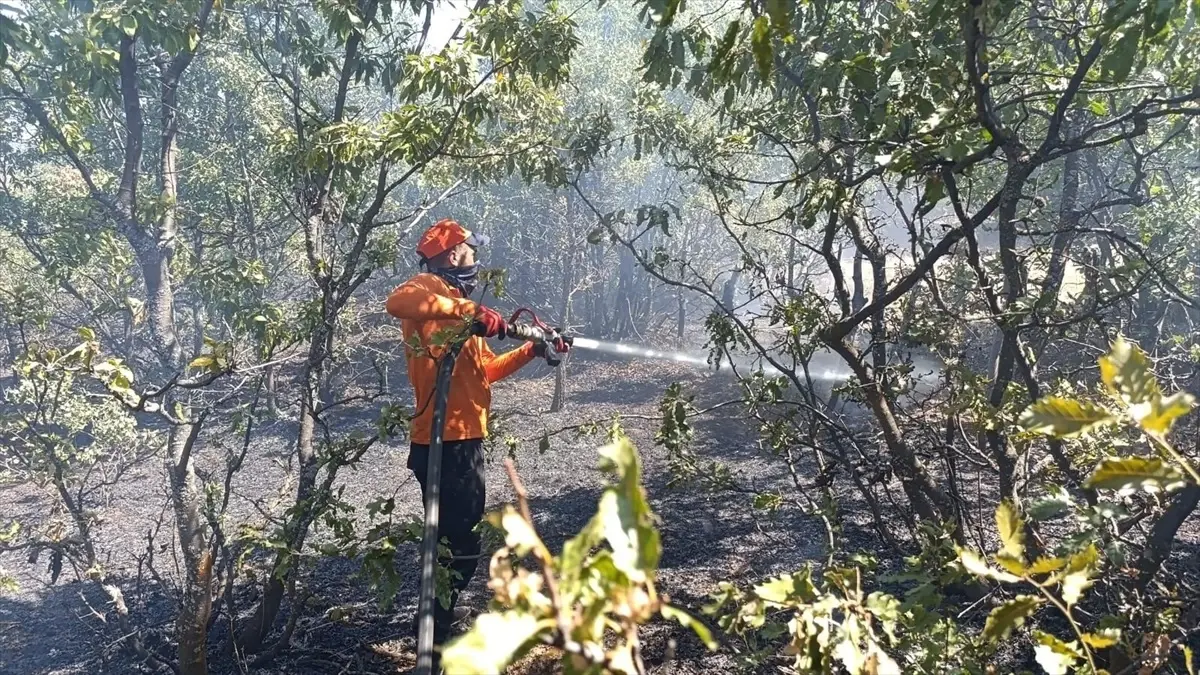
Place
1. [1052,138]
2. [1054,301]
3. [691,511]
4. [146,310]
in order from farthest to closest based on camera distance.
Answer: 1. [146,310]
2. [691,511]
3. [1054,301]
4. [1052,138]

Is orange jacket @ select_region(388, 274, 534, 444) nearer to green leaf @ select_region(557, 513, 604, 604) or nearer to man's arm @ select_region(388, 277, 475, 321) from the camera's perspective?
man's arm @ select_region(388, 277, 475, 321)

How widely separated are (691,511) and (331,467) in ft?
9.48

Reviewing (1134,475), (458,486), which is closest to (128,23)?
(458,486)

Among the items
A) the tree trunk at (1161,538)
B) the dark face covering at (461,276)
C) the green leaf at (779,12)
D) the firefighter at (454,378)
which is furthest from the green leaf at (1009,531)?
the dark face covering at (461,276)

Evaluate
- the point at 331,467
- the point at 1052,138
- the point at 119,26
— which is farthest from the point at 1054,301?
the point at 119,26

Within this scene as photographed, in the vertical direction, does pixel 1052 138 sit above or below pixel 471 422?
above

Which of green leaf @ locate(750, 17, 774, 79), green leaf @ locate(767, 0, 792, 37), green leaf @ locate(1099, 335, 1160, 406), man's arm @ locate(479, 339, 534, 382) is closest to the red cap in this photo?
man's arm @ locate(479, 339, 534, 382)

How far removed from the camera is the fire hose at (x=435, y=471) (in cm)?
204

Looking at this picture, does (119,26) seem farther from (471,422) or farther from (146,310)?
(471,422)

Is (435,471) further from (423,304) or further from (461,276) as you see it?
(461,276)

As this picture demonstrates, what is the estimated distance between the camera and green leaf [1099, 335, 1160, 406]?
816 mm

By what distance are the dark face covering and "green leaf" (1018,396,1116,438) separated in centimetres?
289

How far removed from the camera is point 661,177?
59.7 feet

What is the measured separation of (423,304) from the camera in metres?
3.21
